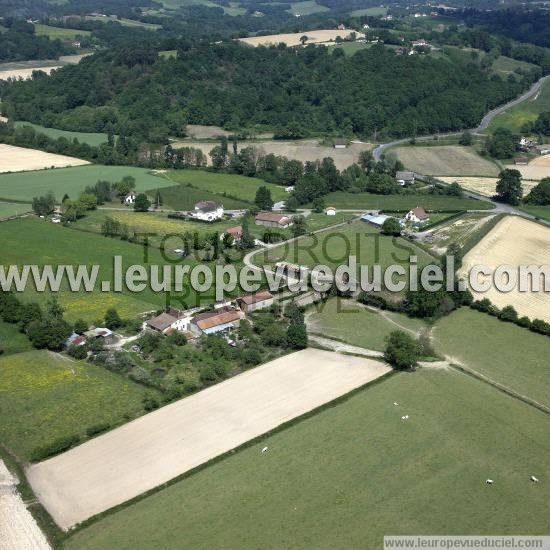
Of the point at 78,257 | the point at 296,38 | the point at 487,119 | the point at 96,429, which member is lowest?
the point at 96,429

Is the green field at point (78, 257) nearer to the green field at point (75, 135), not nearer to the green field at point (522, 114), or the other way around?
the green field at point (75, 135)

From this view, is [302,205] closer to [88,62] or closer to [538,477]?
[538,477]

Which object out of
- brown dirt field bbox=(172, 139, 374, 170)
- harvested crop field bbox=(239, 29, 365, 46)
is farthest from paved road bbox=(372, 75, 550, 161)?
harvested crop field bbox=(239, 29, 365, 46)

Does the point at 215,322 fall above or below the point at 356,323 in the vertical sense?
above

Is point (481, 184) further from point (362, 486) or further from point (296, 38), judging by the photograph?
point (296, 38)

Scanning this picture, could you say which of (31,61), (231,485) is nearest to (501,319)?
(231,485)

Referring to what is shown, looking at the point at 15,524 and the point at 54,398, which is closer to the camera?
the point at 15,524

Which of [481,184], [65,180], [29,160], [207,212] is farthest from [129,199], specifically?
[481,184]
